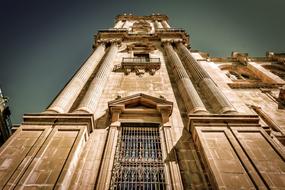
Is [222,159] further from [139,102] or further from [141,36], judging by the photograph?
[141,36]

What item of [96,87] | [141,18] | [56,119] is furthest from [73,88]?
[141,18]

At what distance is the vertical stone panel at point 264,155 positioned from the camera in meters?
6.61

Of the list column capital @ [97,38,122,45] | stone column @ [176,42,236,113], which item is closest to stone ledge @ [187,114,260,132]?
stone column @ [176,42,236,113]

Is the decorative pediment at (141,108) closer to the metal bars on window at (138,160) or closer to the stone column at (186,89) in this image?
the metal bars on window at (138,160)

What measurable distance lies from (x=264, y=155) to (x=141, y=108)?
19.7ft

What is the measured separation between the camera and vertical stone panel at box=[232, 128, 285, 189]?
6.61 metres

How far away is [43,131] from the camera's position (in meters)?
8.91

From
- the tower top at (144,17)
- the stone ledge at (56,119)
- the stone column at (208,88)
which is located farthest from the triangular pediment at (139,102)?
the tower top at (144,17)

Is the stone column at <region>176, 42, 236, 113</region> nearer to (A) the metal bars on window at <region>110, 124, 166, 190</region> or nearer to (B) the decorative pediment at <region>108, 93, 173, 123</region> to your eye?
(B) the decorative pediment at <region>108, 93, 173, 123</region>

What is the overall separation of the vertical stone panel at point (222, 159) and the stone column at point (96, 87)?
5.38 meters

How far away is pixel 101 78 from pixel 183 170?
26.5ft

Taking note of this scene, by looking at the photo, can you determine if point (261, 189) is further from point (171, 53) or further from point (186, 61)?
point (171, 53)

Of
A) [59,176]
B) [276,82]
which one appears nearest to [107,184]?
[59,176]

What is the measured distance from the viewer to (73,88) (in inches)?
491
